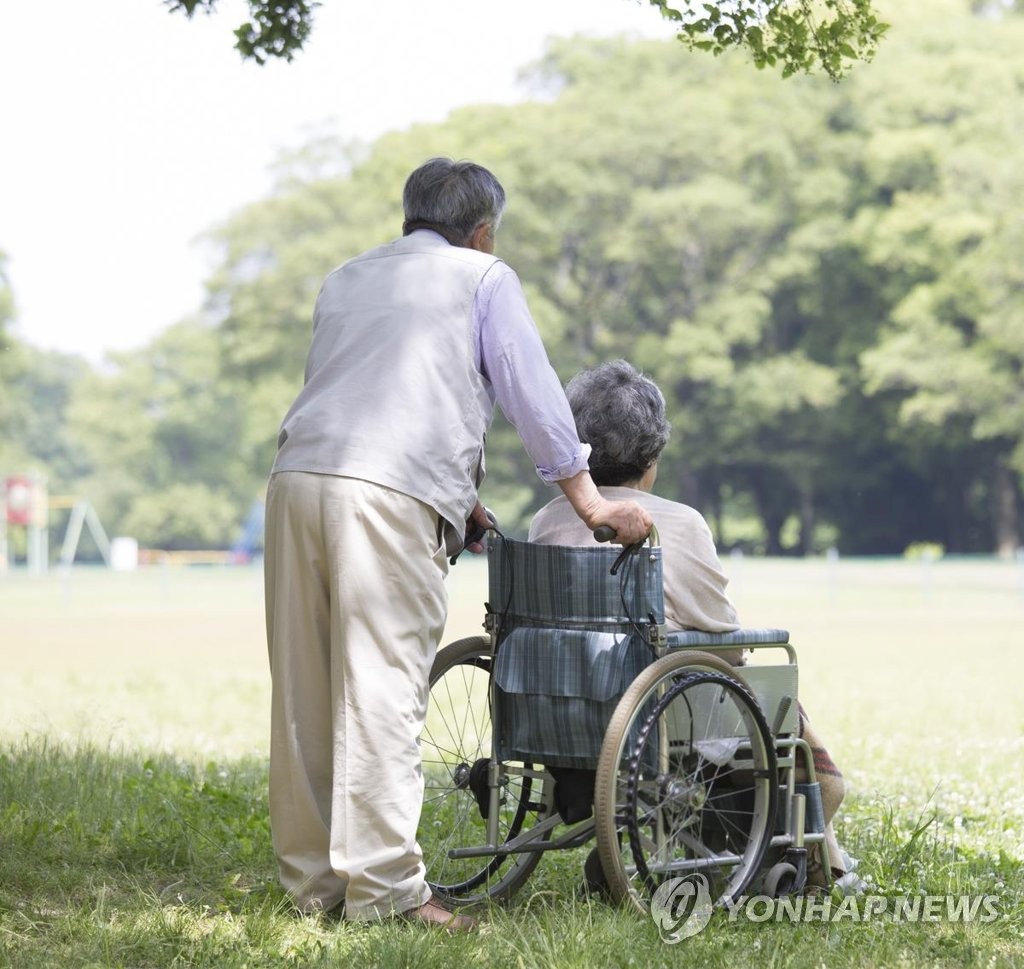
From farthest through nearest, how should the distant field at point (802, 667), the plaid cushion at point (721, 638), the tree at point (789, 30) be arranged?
the distant field at point (802, 667) < the tree at point (789, 30) < the plaid cushion at point (721, 638)

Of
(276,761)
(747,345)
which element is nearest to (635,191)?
(747,345)

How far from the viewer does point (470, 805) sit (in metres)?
4.55

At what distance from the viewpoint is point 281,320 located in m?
51.6

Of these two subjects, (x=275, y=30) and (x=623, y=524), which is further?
(x=275, y=30)

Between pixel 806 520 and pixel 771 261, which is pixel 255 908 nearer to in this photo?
pixel 771 261

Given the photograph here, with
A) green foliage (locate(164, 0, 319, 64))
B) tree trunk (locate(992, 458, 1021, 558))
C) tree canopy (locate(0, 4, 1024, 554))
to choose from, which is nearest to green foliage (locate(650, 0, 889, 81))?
green foliage (locate(164, 0, 319, 64))

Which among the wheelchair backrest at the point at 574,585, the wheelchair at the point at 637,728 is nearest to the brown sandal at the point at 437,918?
the wheelchair at the point at 637,728

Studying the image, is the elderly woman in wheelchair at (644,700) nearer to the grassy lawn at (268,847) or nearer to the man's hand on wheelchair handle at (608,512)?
the man's hand on wheelchair handle at (608,512)

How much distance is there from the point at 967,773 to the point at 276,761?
13.1 ft

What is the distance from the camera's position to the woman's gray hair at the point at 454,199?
12.0 feet

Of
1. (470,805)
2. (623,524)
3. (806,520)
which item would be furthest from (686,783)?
(806,520)

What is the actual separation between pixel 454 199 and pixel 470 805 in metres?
1.76

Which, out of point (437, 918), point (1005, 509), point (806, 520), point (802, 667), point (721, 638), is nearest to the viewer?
point (437, 918)

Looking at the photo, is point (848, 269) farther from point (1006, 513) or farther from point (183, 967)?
point (183, 967)
